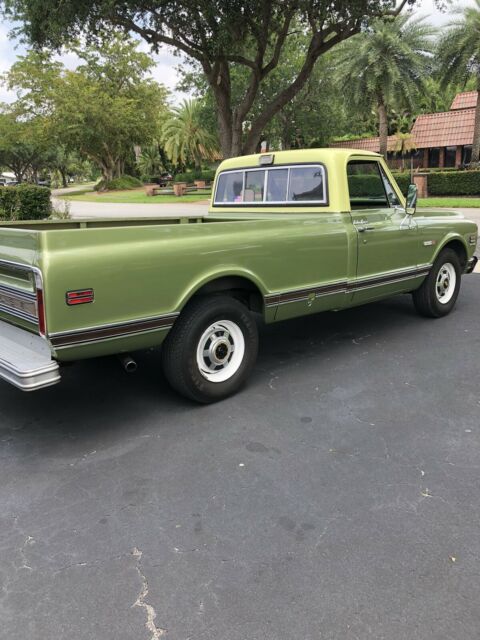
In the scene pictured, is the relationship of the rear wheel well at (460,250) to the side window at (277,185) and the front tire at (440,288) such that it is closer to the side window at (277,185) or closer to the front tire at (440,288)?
the front tire at (440,288)

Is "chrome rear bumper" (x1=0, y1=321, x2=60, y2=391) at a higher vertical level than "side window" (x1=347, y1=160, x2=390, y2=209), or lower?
lower

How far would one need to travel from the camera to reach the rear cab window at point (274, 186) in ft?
16.3

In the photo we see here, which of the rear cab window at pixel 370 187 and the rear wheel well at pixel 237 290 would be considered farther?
the rear cab window at pixel 370 187

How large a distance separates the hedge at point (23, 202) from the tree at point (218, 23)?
13.7ft

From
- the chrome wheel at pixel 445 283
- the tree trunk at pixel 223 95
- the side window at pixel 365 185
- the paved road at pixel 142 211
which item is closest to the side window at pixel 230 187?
the side window at pixel 365 185

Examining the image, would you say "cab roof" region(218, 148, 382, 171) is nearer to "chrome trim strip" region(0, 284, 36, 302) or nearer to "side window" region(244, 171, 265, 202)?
"side window" region(244, 171, 265, 202)

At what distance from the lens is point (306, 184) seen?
16.6 feet

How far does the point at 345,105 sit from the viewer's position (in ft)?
99.8

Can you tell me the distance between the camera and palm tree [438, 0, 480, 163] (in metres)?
26.0

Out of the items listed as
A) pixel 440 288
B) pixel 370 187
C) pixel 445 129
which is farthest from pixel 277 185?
pixel 445 129

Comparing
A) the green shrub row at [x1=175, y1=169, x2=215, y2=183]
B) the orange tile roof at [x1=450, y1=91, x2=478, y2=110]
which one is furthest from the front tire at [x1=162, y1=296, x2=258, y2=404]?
the green shrub row at [x1=175, y1=169, x2=215, y2=183]

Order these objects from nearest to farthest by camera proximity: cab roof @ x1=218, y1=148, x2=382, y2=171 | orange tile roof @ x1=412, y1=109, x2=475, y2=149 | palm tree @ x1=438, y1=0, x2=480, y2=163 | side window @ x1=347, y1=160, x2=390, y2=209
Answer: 1. cab roof @ x1=218, y1=148, x2=382, y2=171
2. side window @ x1=347, y1=160, x2=390, y2=209
3. palm tree @ x1=438, y1=0, x2=480, y2=163
4. orange tile roof @ x1=412, y1=109, x2=475, y2=149

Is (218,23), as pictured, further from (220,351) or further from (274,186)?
(220,351)

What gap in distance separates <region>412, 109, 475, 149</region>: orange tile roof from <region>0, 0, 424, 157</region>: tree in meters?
23.4
